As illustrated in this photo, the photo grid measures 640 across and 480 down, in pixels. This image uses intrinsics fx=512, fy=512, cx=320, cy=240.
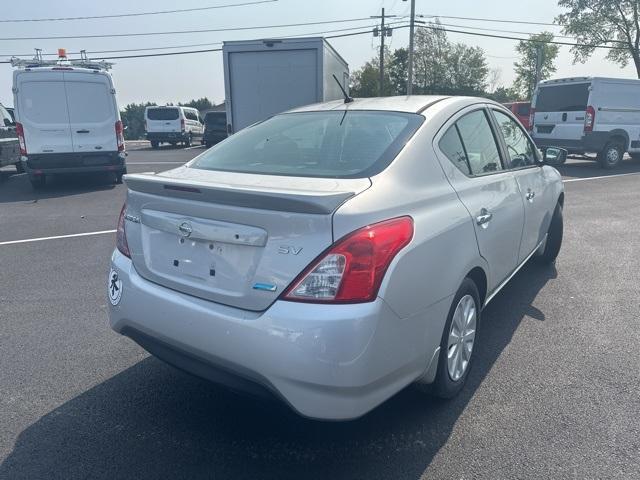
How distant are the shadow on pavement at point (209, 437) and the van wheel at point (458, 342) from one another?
14 centimetres

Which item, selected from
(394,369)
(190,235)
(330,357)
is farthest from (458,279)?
(190,235)

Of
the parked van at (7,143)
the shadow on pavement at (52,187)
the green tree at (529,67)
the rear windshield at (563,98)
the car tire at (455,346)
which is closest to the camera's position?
the car tire at (455,346)

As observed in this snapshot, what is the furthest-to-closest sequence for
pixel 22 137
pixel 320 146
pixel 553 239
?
pixel 22 137
pixel 553 239
pixel 320 146

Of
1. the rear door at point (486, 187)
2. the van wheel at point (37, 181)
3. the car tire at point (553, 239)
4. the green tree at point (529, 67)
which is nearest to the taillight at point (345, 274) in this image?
the rear door at point (486, 187)

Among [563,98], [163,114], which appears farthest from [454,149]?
[163,114]

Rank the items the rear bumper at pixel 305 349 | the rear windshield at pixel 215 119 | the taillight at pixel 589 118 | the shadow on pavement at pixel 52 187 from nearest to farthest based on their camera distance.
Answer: the rear bumper at pixel 305 349 → the shadow on pavement at pixel 52 187 → the taillight at pixel 589 118 → the rear windshield at pixel 215 119

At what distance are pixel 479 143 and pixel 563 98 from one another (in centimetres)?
1342

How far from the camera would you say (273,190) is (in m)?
2.26

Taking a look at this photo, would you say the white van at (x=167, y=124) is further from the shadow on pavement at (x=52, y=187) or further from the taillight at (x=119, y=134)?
the taillight at (x=119, y=134)

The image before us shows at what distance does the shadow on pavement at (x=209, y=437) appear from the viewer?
2.39m

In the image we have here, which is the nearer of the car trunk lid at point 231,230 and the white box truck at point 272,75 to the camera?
the car trunk lid at point 231,230

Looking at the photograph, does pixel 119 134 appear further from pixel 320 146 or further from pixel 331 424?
pixel 331 424

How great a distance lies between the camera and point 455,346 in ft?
9.39

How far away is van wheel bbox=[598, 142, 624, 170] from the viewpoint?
48.2 feet
